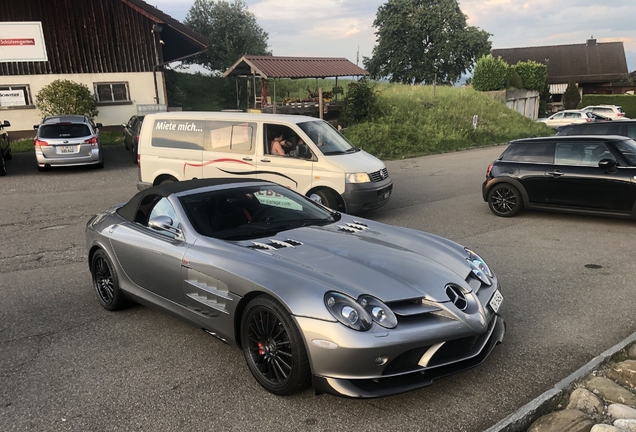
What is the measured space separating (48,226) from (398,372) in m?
8.33

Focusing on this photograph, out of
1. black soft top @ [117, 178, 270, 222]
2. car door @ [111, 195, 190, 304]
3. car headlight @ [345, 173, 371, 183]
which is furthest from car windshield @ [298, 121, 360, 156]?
car door @ [111, 195, 190, 304]

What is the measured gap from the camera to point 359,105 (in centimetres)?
2291

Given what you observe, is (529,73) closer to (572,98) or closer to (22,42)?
(572,98)

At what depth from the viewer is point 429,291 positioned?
137 inches

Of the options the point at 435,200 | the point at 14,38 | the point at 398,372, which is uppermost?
the point at 14,38

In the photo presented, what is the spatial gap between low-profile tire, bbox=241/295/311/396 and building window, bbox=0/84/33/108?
22163 millimetres

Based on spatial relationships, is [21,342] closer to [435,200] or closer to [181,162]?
[181,162]

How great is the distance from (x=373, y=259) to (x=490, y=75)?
3458 centimetres

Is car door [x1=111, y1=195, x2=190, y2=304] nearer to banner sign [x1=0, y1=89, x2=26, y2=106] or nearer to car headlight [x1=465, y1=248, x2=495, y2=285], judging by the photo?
car headlight [x1=465, y1=248, x2=495, y2=285]

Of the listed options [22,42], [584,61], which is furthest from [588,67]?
[22,42]

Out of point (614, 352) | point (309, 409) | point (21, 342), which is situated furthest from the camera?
point (21, 342)

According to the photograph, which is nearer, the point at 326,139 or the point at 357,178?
the point at 357,178

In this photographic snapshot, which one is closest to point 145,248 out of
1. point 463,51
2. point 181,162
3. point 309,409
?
point 309,409

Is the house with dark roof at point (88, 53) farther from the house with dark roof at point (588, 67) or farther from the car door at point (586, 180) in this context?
the house with dark roof at point (588, 67)
